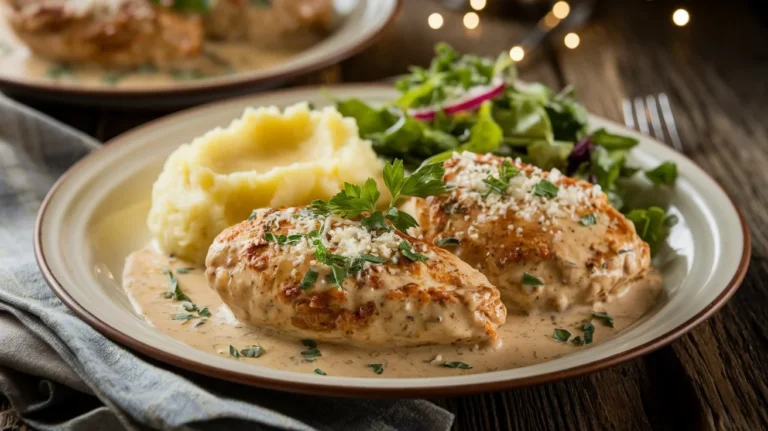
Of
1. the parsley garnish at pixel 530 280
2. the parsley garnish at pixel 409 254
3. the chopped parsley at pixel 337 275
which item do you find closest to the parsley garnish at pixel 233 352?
the chopped parsley at pixel 337 275

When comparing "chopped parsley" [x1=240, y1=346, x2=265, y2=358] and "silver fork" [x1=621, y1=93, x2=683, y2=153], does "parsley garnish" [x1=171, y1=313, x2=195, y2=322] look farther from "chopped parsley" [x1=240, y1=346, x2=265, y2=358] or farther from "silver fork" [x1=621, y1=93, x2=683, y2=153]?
"silver fork" [x1=621, y1=93, x2=683, y2=153]

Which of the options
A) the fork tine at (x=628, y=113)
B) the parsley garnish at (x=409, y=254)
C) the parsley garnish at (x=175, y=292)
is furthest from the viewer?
the fork tine at (x=628, y=113)

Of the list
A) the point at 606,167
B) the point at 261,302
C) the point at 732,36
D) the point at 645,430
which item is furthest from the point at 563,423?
the point at 732,36

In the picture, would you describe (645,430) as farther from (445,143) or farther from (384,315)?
(445,143)

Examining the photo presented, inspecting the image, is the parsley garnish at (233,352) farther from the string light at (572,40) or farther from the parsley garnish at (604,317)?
the string light at (572,40)

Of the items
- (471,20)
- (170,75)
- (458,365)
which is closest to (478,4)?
(471,20)
